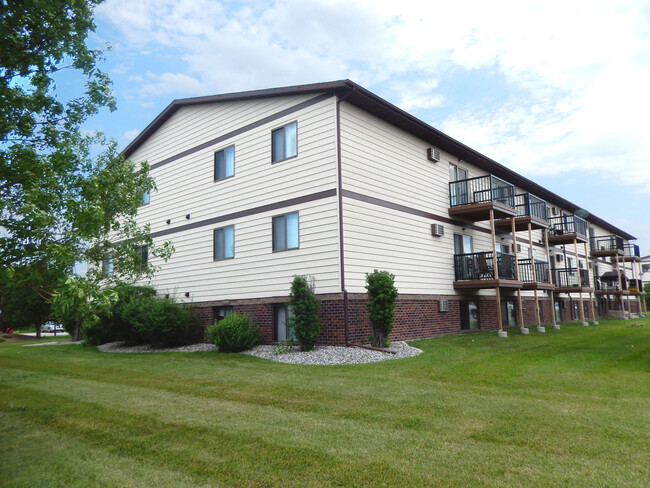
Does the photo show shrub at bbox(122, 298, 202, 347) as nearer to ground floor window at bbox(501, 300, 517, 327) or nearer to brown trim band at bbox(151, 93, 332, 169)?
Answer: brown trim band at bbox(151, 93, 332, 169)

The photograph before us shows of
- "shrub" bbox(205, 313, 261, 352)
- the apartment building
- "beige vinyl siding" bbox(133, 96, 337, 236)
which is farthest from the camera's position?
"beige vinyl siding" bbox(133, 96, 337, 236)

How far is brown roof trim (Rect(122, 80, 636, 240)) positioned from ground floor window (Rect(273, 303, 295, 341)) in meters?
6.33

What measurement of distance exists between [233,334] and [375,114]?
8.24 m

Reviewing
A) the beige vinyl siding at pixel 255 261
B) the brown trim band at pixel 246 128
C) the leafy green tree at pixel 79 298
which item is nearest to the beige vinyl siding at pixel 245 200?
the beige vinyl siding at pixel 255 261

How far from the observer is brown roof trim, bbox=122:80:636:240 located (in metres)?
13.9

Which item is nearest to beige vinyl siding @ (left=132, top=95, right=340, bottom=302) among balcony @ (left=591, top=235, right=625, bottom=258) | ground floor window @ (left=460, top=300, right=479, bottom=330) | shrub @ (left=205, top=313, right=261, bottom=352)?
shrub @ (left=205, top=313, right=261, bottom=352)

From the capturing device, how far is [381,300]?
12406 mm

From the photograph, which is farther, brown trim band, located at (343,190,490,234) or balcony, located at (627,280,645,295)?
balcony, located at (627,280,645,295)

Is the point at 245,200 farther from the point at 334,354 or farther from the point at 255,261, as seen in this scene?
the point at 334,354

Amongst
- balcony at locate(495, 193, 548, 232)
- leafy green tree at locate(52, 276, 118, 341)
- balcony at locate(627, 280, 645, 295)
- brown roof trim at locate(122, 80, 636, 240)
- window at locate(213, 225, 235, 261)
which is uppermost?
brown roof trim at locate(122, 80, 636, 240)

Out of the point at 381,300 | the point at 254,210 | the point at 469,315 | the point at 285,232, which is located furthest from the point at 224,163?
the point at 469,315

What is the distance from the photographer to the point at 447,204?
1809 cm

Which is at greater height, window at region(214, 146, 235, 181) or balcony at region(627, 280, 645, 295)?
window at region(214, 146, 235, 181)

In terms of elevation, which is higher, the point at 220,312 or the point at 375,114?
the point at 375,114
